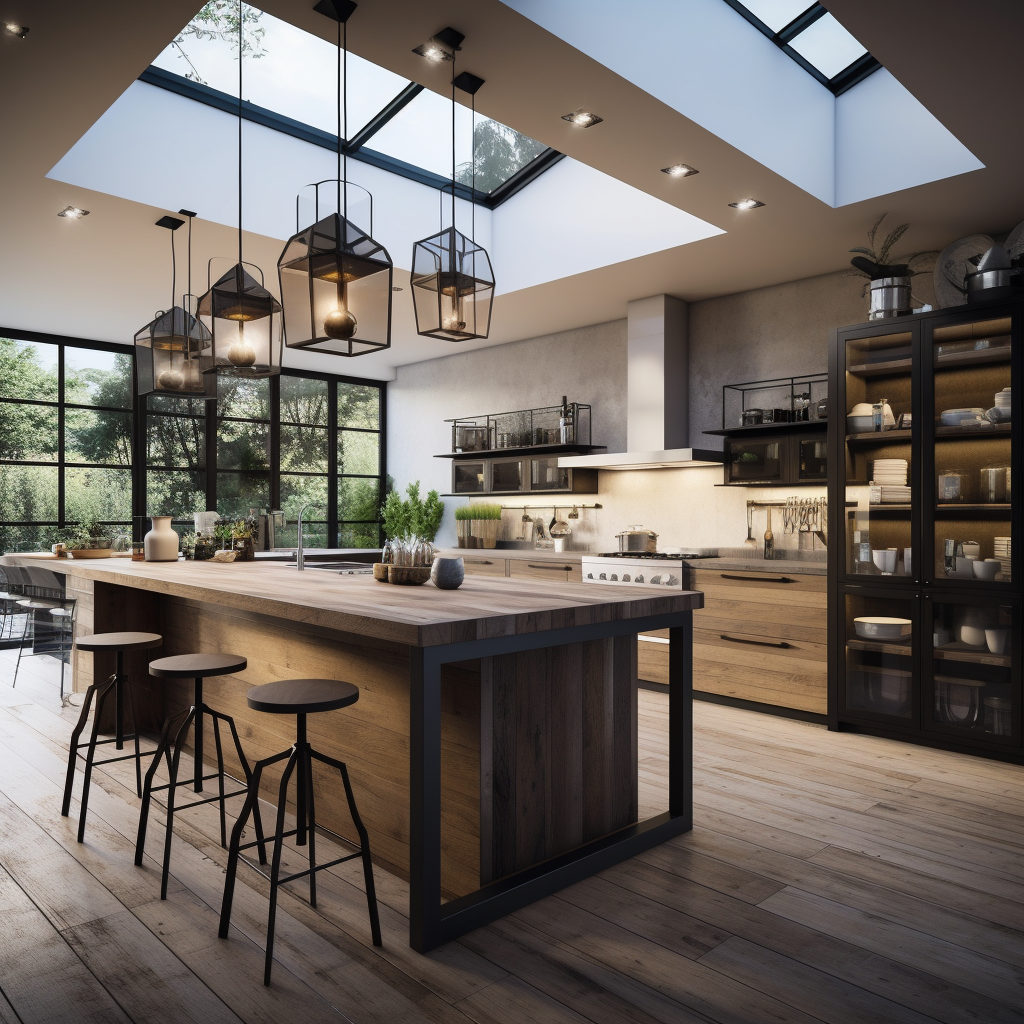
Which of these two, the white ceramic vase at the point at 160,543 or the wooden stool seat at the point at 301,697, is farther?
the white ceramic vase at the point at 160,543

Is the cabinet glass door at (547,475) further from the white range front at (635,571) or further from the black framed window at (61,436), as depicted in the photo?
the black framed window at (61,436)

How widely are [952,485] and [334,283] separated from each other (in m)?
3.35

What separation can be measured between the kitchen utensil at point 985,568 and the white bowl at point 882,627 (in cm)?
42

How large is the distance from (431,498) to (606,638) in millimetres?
5649

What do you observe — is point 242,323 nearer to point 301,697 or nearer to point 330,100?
point 301,697

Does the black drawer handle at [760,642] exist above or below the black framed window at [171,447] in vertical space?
below

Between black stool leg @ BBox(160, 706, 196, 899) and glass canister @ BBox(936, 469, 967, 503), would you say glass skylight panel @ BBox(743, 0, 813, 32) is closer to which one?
glass canister @ BBox(936, 469, 967, 503)

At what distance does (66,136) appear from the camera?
3.57 m

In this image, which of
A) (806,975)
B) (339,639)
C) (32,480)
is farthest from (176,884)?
(32,480)

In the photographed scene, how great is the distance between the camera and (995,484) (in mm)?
4008

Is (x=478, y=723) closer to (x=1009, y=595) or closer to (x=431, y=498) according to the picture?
(x=1009, y=595)

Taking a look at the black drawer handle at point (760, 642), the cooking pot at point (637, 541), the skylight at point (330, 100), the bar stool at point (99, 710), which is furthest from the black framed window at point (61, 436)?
the black drawer handle at point (760, 642)

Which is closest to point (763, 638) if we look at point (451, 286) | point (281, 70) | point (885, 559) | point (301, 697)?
point (885, 559)

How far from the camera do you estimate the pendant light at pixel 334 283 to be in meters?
2.50
